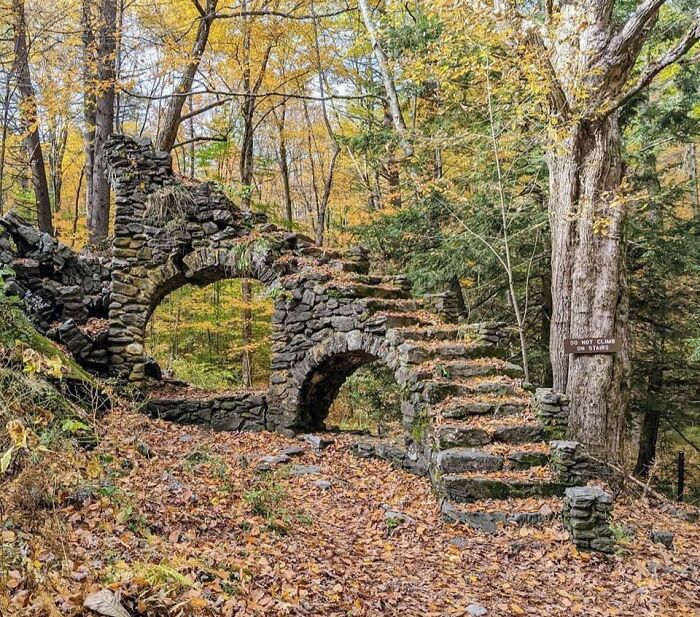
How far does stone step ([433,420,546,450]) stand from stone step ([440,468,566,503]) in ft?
1.57

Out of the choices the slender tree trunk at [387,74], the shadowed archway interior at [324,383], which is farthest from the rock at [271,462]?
the slender tree trunk at [387,74]

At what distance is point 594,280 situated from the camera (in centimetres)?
709

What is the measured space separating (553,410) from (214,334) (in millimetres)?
11924

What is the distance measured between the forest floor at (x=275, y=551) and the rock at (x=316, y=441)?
1.57m

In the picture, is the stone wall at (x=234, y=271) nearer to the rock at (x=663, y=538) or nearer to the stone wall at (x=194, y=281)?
the stone wall at (x=194, y=281)

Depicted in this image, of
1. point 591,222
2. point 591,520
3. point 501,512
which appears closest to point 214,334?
point 591,222

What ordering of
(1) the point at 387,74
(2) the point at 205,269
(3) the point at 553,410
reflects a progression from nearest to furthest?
(3) the point at 553,410
(2) the point at 205,269
(1) the point at 387,74

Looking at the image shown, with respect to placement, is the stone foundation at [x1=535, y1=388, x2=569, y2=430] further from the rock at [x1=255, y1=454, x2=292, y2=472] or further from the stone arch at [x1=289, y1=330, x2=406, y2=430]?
the rock at [x1=255, y1=454, x2=292, y2=472]

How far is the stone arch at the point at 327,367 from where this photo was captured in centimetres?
786

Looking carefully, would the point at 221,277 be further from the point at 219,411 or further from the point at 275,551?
the point at 275,551

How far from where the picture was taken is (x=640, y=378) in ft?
31.0

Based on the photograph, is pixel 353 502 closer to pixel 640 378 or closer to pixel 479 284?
pixel 479 284

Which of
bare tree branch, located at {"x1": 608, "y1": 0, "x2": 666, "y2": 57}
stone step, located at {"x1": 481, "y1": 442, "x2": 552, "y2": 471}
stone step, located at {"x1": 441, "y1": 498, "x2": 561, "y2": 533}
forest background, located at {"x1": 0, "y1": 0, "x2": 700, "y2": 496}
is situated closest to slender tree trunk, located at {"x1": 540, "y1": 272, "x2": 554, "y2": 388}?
forest background, located at {"x1": 0, "y1": 0, "x2": 700, "y2": 496}

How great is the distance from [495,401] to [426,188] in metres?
4.37
